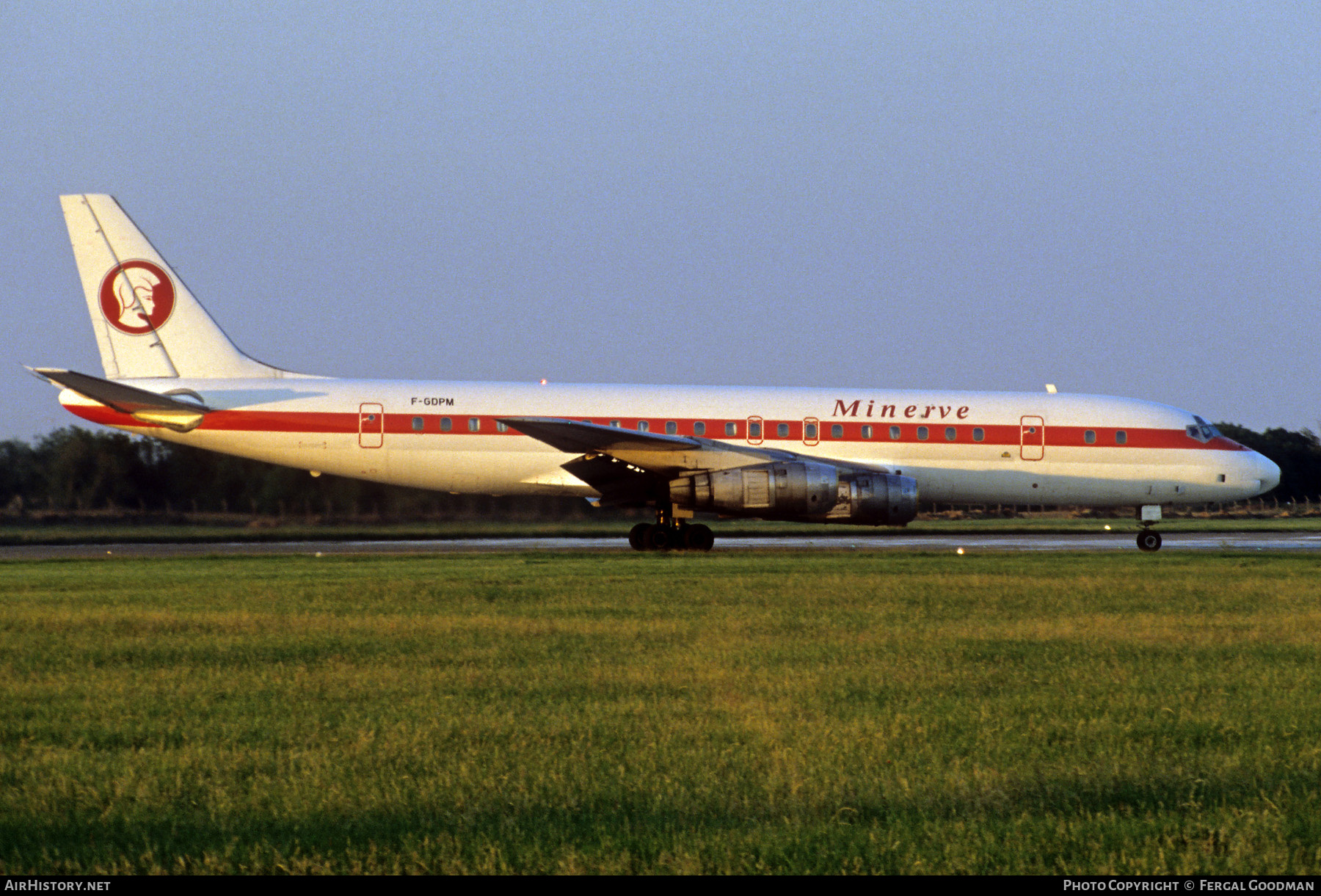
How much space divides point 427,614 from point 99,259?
16366mm

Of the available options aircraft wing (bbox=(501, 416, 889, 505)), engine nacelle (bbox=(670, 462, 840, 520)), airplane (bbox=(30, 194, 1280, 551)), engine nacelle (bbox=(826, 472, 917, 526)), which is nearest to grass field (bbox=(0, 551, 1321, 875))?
engine nacelle (bbox=(670, 462, 840, 520))

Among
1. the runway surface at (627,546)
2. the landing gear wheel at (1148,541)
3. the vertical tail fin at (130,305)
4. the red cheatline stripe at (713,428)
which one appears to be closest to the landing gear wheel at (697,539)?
the runway surface at (627,546)

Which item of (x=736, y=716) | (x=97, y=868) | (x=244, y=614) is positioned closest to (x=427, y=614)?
(x=244, y=614)

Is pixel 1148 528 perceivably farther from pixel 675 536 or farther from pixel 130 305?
pixel 130 305

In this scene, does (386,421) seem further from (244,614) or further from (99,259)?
(244,614)

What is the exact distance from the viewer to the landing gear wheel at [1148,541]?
2494cm

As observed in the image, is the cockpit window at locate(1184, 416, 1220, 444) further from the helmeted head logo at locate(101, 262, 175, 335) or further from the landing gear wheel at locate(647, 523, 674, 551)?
the helmeted head logo at locate(101, 262, 175, 335)

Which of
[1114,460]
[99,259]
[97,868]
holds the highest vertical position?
[99,259]

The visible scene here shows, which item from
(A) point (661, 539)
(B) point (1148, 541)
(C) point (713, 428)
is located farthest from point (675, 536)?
(B) point (1148, 541)

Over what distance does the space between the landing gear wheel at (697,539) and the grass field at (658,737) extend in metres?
11.0

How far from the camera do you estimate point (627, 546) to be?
26141 millimetres

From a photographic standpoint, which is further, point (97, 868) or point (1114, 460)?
point (1114, 460)

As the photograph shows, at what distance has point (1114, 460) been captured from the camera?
2548cm

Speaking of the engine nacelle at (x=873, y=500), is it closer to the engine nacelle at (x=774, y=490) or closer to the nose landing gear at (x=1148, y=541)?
the engine nacelle at (x=774, y=490)
